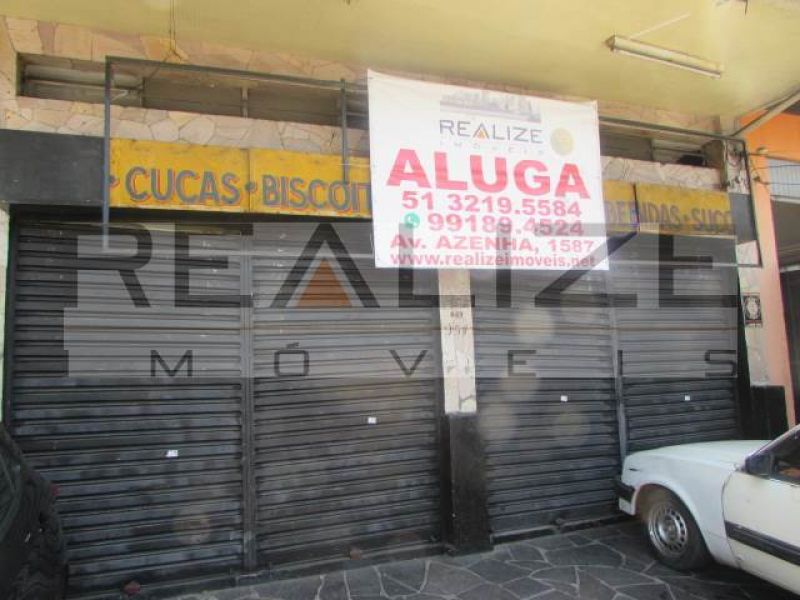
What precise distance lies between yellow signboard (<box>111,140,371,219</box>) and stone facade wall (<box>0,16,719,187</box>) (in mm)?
314

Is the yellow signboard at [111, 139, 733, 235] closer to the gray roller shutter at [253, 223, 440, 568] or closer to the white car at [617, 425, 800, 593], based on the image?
the gray roller shutter at [253, 223, 440, 568]

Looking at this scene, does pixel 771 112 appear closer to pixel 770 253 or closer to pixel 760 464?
pixel 770 253

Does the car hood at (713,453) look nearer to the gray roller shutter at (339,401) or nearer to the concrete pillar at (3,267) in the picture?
the gray roller shutter at (339,401)

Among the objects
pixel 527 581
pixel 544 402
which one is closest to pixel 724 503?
pixel 527 581

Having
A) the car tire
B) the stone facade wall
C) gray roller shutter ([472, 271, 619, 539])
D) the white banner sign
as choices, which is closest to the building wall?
gray roller shutter ([472, 271, 619, 539])

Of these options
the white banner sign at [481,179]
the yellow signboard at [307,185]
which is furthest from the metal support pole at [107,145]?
the white banner sign at [481,179]

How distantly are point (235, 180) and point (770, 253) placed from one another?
677 cm

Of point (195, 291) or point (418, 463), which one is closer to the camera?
point (195, 291)

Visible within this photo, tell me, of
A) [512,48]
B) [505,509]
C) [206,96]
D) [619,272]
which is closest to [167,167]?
[206,96]

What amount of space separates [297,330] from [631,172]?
172 inches

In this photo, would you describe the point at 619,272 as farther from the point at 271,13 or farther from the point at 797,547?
the point at 271,13

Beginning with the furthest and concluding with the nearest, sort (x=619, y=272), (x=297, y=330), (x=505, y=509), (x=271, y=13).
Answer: (x=619, y=272) < (x=505, y=509) < (x=297, y=330) < (x=271, y=13)

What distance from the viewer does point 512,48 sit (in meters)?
5.44

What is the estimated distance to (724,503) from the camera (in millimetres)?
4086
